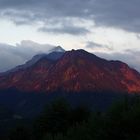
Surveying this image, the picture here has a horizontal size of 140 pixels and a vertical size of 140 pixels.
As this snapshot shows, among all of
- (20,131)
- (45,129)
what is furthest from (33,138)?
(20,131)

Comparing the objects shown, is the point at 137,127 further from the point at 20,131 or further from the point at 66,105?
the point at 20,131

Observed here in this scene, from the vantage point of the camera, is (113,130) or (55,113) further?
(55,113)

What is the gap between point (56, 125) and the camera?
229ft

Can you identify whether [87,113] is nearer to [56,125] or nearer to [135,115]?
[56,125]

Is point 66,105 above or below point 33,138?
above

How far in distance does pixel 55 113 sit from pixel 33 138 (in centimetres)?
495

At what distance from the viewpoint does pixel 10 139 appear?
264ft

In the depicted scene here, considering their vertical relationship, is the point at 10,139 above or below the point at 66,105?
below

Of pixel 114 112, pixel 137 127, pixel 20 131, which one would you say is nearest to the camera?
pixel 137 127

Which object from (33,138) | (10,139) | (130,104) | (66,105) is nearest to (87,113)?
(66,105)

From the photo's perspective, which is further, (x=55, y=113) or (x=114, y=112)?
(x=55, y=113)

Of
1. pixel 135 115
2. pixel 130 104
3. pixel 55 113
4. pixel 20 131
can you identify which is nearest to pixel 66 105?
pixel 55 113

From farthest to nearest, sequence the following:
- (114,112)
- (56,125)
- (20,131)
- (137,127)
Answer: (20,131)
(56,125)
(114,112)
(137,127)

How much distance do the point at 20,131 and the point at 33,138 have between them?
26.7ft
